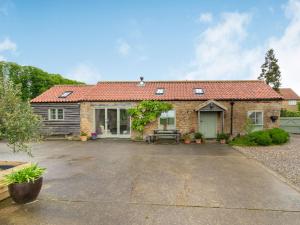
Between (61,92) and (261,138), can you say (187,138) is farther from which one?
(61,92)

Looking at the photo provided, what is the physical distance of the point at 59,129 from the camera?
16156 millimetres

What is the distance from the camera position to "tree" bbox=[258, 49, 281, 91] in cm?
3194

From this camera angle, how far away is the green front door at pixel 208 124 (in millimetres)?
14930

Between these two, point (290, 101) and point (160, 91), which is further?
point (290, 101)

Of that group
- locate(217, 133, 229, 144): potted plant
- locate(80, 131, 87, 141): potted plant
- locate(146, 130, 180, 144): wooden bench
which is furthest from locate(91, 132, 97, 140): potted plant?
locate(217, 133, 229, 144): potted plant

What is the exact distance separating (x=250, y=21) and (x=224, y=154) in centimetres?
1001

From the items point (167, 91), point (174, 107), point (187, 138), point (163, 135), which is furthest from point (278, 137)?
point (167, 91)

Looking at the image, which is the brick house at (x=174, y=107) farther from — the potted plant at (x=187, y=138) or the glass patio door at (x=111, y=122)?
the potted plant at (x=187, y=138)

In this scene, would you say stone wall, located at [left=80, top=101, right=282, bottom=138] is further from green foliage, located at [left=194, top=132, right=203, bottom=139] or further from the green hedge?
the green hedge

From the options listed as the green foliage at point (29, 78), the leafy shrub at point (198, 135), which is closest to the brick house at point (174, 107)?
the leafy shrub at point (198, 135)

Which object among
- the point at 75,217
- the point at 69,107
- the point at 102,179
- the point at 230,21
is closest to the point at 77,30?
the point at 69,107

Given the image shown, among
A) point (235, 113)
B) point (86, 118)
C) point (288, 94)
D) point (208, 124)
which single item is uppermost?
point (288, 94)

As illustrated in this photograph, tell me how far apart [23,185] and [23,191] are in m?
0.14

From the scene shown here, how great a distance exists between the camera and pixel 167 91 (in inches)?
647
